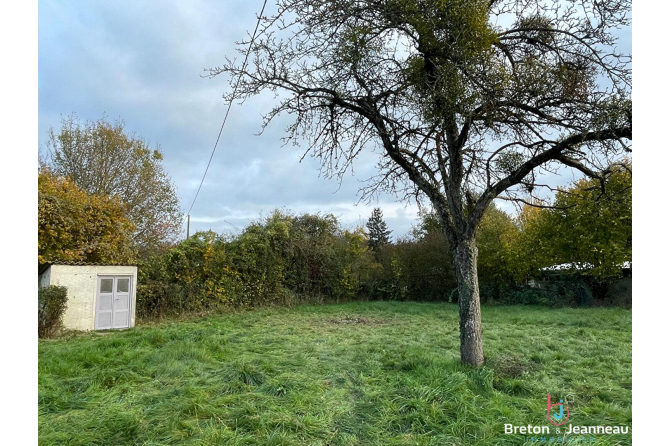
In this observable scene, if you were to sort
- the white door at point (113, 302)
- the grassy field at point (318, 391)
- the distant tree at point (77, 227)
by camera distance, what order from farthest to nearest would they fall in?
the white door at point (113, 302), the distant tree at point (77, 227), the grassy field at point (318, 391)

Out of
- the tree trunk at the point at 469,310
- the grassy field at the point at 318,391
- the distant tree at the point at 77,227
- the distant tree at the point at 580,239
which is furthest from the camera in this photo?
the distant tree at the point at 580,239

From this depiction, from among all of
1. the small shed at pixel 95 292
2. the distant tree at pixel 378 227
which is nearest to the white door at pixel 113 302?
the small shed at pixel 95 292

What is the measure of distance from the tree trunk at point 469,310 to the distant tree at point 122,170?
11.3 metres

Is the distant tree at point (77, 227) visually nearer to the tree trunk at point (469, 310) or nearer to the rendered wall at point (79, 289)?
the rendered wall at point (79, 289)

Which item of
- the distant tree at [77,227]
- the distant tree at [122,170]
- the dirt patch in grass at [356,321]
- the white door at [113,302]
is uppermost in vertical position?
the distant tree at [122,170]

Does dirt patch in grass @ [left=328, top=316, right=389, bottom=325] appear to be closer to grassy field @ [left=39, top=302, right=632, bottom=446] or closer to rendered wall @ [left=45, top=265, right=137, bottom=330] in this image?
grassy field @ [left=39, top=302, right=632, bottom=446]

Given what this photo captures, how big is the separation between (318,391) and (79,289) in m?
6.80

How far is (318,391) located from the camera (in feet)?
10.6

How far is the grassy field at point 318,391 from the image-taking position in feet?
8.15

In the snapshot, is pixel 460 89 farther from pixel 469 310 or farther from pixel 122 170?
pixel 122 170

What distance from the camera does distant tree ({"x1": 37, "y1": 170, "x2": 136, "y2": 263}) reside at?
770 centimetres

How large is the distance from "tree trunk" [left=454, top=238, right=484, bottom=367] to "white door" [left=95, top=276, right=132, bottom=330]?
7655 mm
